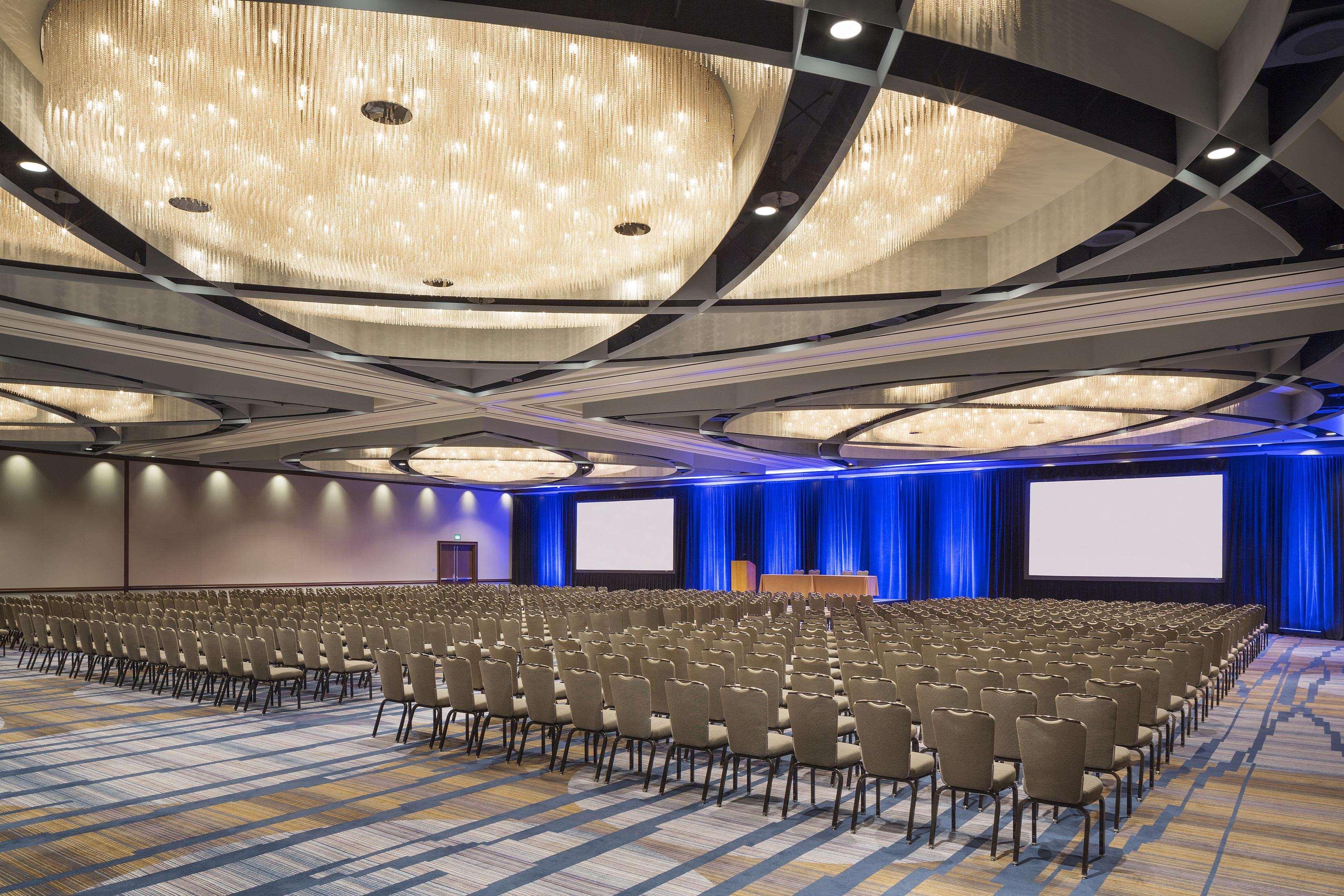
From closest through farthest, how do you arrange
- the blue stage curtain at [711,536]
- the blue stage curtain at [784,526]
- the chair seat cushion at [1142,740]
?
the chair seat cushion at [1142,740] < the blue stage curtain at [784,526] < the blue stage curtain at [711,536]

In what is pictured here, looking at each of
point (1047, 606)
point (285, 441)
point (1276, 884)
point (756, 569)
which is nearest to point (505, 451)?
point (285, 441)

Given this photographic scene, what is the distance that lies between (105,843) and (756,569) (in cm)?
2505

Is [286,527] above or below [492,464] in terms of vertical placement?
below

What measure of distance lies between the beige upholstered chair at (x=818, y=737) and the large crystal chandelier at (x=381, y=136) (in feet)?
11.4

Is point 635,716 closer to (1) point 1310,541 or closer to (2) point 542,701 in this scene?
(2) point 542,701

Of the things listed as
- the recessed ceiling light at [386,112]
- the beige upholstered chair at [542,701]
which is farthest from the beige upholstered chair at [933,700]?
the recessed ceiling light at [386,112]

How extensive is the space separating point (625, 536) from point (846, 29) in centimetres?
2925

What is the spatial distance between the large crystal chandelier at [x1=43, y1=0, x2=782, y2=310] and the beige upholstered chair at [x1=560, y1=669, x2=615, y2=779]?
11.5 ft

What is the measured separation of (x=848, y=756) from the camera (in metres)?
5.93

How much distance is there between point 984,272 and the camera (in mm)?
8492

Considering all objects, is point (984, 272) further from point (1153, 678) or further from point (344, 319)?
point (344, 319)

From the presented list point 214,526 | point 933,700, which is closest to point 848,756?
point 933,700

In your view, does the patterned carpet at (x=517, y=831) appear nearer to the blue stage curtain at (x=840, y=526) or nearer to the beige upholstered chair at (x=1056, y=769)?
the beige upholstered chair at (x=1056, y=769)

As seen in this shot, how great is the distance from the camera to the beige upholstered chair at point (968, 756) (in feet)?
17.0
